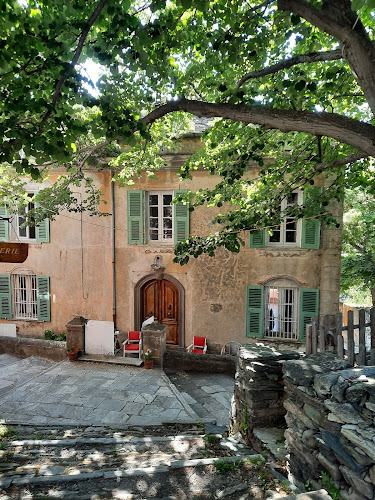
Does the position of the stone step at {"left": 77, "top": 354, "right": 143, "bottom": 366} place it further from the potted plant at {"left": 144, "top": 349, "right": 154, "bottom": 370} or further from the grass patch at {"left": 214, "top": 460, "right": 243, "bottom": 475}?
the grass patch at {"left": 214, "top": 460, "right": 243, "bottom": 475}

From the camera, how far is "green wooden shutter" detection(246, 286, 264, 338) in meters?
10.1

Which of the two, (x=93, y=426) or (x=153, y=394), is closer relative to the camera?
(x=93, y=426)

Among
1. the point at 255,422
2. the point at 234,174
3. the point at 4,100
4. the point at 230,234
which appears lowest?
the point at 255,422

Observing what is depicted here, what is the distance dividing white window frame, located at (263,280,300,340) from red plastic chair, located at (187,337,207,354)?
77.6 inches

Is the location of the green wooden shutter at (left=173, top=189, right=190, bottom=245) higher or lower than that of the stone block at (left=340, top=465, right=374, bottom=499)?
Result: higher

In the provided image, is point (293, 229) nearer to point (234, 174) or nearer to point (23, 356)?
point (234, 174)

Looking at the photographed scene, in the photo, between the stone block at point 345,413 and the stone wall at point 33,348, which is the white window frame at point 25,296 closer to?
the stone wall at point 33,348

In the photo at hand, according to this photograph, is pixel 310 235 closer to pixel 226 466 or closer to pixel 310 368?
pixel 310 368

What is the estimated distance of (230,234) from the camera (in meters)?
6.00

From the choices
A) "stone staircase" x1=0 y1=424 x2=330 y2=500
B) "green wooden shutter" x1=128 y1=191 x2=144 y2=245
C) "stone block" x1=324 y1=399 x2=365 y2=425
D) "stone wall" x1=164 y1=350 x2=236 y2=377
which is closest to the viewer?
"stone block" x1=324 y1=399 x2=365 y2=425

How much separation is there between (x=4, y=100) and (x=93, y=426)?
5.35 metres

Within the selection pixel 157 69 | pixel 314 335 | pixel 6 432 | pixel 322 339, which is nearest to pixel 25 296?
pixel 6 432

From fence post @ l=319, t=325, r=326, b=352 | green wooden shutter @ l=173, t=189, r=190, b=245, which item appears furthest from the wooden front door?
fence post @ l=319, t=325, r=326, b=352

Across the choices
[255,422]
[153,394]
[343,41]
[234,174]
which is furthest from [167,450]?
[343,41]
